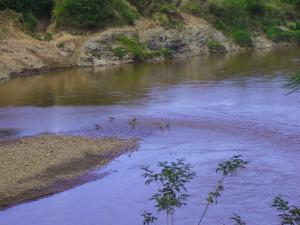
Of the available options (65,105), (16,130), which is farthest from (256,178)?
(65,105)

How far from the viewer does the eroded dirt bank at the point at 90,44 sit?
48.2 metres

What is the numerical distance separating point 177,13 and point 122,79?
19.6 meters

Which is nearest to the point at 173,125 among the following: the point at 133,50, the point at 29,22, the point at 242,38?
the point at 133,50

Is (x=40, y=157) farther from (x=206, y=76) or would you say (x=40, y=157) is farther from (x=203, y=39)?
(x=203, y=39)

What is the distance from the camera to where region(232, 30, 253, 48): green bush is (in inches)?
2564

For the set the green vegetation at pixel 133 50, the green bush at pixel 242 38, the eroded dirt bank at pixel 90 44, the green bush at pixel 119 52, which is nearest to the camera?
the eroded dirt bank at pixel 90 44

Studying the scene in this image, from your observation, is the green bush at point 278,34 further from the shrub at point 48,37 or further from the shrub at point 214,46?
the shrub at point 48,37

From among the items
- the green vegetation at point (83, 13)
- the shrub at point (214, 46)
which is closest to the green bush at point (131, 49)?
the green vegetation at point (83, 13)

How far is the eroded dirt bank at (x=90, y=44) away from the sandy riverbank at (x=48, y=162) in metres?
20.5

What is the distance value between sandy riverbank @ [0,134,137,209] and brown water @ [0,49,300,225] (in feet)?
2.21

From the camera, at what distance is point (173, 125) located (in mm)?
29109

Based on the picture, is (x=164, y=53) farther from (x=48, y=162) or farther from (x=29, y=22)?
(x=48, y=162)

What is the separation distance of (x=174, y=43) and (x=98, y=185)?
39.6m

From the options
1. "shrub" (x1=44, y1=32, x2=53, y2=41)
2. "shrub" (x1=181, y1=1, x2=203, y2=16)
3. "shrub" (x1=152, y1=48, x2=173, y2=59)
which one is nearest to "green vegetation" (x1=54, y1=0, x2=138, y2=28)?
"shrub" (x1=44, y1=32, x2=53, y2=41)
